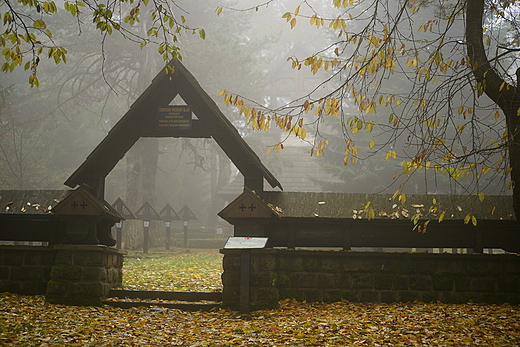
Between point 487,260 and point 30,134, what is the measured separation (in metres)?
28.5

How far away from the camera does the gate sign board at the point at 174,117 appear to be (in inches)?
349

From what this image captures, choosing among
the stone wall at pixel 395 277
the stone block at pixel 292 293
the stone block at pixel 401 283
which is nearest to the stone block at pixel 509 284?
the stone wall at pixel 395 277

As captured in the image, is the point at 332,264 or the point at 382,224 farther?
the point at 382,224

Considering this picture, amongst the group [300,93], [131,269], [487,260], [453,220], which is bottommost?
[131,269]

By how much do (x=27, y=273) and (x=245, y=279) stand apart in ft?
13.4

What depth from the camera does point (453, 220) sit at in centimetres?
852

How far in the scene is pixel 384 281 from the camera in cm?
837

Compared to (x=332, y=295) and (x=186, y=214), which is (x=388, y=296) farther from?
(x=186, y=214)

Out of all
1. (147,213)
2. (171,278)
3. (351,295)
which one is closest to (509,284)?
(351,295)

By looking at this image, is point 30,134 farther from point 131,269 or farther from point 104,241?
point 104,241

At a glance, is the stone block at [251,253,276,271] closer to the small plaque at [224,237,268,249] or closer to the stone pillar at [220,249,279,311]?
the stone pillar at [220,249,279,311]

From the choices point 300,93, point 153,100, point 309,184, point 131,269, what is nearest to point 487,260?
→ point 153,100

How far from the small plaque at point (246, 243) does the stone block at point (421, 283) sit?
9.18 ft

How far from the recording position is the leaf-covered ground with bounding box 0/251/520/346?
5.95 meters
